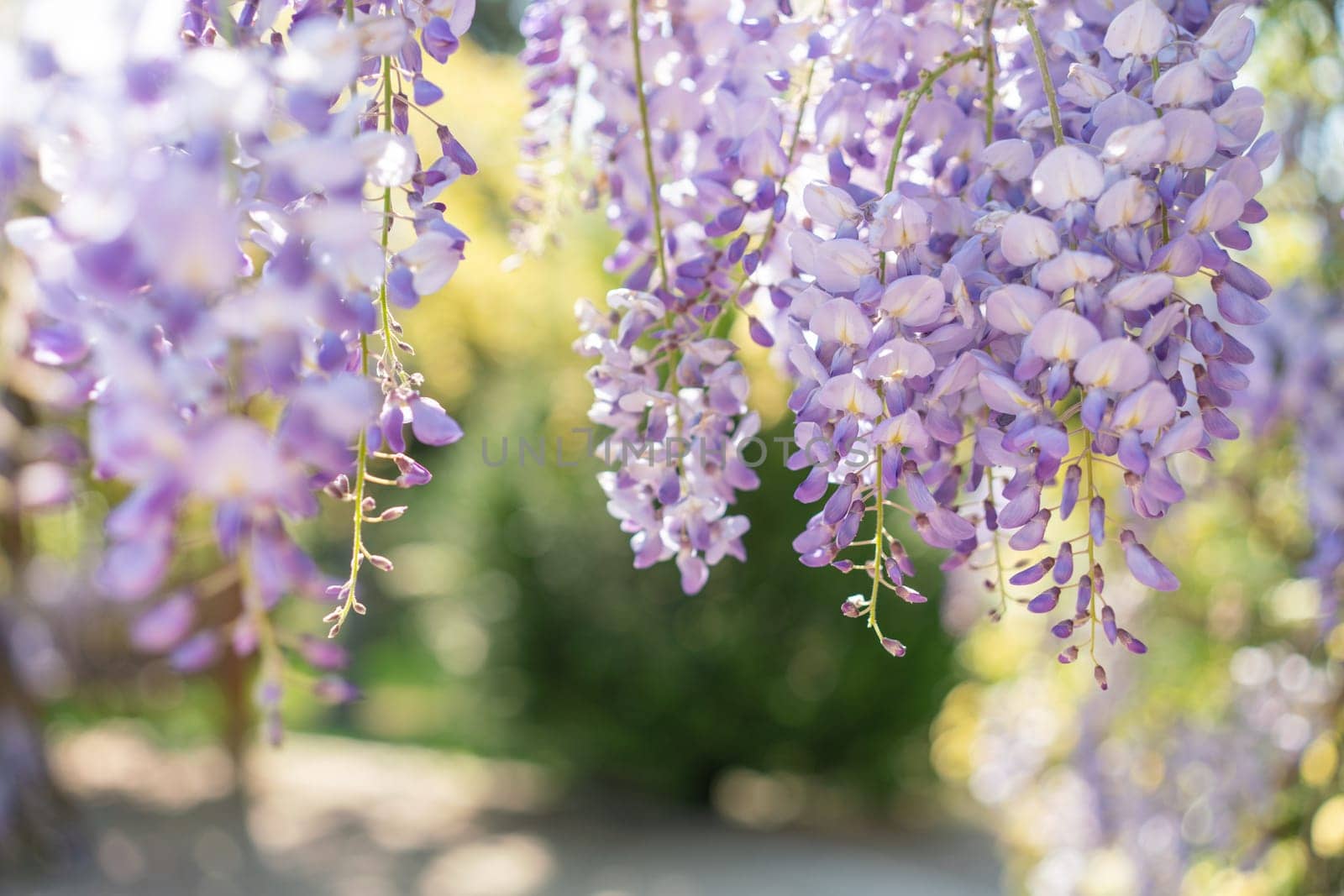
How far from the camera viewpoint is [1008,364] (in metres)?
0.72

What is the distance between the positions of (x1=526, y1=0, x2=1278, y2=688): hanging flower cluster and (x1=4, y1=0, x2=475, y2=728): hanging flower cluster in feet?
0.99

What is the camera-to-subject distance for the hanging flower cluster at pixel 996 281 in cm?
65

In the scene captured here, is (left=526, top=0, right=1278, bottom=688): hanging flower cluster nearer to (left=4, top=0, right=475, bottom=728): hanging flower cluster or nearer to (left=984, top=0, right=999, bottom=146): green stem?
(left=984, top=0, right=999, bottom=146): green stem

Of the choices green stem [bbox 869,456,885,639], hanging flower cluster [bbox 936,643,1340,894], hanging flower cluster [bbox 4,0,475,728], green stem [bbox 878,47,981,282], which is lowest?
hanging flower cluster [bbox 936,643,1340,894]

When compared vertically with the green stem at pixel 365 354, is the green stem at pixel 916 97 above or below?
above

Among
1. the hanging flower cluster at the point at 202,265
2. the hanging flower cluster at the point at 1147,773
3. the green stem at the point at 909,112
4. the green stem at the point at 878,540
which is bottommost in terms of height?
the hanging flower cluster at the point at 1147,773

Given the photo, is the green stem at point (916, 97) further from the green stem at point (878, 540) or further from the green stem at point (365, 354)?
the green stem at point (365, 354)

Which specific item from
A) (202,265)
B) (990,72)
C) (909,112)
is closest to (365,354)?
(202,265)

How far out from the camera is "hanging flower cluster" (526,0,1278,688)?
0.65m

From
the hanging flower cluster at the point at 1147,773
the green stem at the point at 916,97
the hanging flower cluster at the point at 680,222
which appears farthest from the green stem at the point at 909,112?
the hanging flower cluster at the point at 1147,773

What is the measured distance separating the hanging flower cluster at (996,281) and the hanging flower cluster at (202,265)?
11.9 inches

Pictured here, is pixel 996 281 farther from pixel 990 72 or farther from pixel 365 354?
pixel 365 354

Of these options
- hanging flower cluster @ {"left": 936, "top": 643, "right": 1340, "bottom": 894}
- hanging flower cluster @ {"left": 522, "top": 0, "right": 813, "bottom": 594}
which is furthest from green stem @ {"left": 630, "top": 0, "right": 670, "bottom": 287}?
hanging flower cluster @ {"left": 936, "top": 643, "right": 1340, "bottom": 894}

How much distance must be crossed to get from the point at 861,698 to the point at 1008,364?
4.20m
